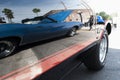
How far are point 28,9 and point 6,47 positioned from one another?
41 centimetres

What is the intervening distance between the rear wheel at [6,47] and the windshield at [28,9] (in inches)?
7.1

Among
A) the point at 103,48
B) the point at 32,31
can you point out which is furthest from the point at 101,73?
the point at 32,31

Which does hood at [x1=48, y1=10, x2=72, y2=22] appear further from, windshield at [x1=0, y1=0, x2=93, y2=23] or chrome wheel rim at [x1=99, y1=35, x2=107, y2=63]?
chrome wheel rim at [x1=99, y1=35, x2=107, y2=63]

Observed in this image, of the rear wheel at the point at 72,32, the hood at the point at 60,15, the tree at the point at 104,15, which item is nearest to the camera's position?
the hood at the point at 60,15

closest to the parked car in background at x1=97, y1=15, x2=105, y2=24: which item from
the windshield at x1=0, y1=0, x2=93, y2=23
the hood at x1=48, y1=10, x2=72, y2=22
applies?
the hood at x1=48, y1=10, x2=72, y2=22

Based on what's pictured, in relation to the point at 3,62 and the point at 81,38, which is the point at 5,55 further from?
the point at 81,38

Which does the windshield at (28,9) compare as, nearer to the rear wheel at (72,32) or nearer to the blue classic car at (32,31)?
the blue classic car at (32,31)

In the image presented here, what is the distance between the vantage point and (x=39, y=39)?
1.92 metres

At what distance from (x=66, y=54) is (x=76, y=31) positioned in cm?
63

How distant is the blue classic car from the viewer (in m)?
1.53

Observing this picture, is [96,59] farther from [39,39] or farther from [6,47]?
[6,47]

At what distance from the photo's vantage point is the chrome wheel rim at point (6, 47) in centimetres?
156

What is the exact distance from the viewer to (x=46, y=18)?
1.98 meters

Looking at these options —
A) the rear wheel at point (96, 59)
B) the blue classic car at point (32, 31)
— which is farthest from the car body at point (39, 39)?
the rear wheel at point (96, 59)
